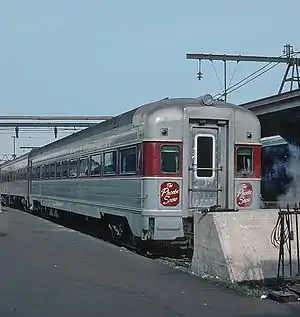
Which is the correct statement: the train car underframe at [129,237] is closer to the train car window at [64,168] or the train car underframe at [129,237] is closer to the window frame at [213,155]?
the window frame at [213,155]

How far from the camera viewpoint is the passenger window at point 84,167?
794 inches

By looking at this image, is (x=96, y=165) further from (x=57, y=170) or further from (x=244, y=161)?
(x=57, y=170)

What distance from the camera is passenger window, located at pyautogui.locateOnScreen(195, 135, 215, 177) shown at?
50.3ft

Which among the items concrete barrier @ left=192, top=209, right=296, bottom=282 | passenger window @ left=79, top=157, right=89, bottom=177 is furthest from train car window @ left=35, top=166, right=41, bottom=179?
concrete barrier @ left=192, top=209, right=296, bottom=282

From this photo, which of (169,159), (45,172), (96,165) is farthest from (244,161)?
(45,172)

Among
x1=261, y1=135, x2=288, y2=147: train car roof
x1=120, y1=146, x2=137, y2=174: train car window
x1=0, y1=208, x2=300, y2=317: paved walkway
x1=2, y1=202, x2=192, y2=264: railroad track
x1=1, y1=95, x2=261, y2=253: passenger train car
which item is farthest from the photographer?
x1=261, y1=135, x2=288, y2=147: train car roof

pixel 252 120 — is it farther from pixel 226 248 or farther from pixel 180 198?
pixel 226 248

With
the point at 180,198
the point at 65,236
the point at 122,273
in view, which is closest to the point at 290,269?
the point at 122,273

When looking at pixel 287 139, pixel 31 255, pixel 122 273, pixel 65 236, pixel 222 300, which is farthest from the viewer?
pixel 287 139

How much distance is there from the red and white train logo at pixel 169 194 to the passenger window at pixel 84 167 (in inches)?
219

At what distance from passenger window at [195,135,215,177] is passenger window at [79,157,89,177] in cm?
553

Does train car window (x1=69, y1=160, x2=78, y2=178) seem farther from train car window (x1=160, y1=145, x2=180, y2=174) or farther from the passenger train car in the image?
train car window (x1=160, y1=145, x2=180, y2=174)

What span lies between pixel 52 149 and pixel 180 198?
45.6ft

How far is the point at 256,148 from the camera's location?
16.0 metres
